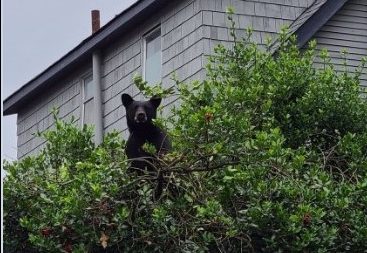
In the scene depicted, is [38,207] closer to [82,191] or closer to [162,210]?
[82,191]

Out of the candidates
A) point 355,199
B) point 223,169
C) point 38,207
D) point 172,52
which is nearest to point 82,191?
point 38,207

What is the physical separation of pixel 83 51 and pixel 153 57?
6.05ft

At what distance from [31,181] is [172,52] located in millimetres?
6230

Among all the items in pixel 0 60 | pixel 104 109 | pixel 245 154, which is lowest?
pixel 0 60

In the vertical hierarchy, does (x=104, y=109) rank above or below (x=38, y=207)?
above

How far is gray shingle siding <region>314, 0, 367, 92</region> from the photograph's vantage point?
1795 cm

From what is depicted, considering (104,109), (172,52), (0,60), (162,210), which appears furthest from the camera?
(104,109)

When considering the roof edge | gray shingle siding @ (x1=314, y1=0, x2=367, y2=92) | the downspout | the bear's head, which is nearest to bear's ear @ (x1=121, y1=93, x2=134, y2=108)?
the bear's head

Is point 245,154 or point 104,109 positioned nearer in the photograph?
point 245,154

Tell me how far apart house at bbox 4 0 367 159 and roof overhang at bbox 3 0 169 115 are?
2cm

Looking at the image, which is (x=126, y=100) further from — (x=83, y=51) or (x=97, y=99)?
(x=83, y=51)

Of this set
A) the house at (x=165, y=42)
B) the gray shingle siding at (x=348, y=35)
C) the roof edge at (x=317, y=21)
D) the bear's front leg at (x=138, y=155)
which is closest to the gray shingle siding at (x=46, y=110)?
the house at (x=165, y=42)

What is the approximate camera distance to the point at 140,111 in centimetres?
1262

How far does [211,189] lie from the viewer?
39.2 feet
